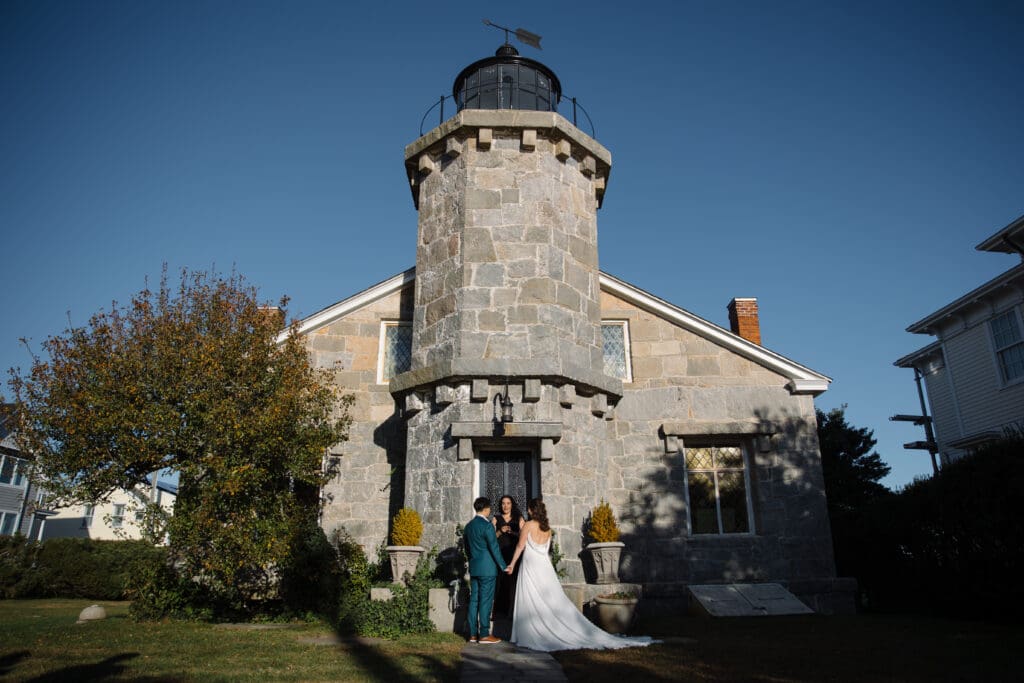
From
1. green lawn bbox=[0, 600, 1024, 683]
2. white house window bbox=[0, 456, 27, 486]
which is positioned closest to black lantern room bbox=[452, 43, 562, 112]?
green lawn bbox=[0, 600, 1024, 683]

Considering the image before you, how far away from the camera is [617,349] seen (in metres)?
13.5

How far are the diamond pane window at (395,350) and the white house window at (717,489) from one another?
19.2 feet

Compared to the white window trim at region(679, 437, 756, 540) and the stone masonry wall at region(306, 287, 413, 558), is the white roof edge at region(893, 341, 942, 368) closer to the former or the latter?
the white window trim at region(679, 437, 756, 540)

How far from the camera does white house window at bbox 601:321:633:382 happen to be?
523 inches

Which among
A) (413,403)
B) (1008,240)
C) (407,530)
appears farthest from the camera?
(1008,240)

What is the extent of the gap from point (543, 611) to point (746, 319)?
9019 millimetres

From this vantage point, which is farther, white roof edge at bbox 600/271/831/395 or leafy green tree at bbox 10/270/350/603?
white roof edge at bbox 600/271/831/395

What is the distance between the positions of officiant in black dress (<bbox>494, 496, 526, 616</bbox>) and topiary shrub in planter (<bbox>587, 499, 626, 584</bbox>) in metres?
1.15

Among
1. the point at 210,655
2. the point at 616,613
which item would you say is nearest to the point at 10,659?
the point at 210,655

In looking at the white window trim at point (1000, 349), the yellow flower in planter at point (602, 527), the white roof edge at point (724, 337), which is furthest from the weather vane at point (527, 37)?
the white window trim at point (1000, 349)

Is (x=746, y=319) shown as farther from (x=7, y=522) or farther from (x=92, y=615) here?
(x=7, y=522)

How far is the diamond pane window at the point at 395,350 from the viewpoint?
13406 mm

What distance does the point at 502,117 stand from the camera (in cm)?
1165

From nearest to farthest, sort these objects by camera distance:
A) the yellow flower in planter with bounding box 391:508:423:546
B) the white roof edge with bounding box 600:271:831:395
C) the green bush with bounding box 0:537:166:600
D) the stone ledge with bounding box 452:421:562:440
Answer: the yellow flower in planter with bounding box 391:508:423:546, the stone ledge with bounding box 452:421:562:440, the white roof edge with bounding box 600:271:831:395, the green bush with bounding box 0:537:166:600
